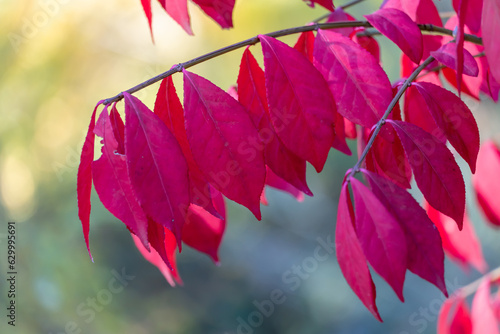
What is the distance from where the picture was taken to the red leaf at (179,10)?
42cm


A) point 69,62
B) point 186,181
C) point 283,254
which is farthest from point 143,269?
point 186,181

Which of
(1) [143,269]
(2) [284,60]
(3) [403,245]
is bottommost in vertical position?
(1) [143,269]

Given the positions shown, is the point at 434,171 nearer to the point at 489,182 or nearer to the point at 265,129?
the point at 265,129

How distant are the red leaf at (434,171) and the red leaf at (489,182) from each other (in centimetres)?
34

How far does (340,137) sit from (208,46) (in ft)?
7.22

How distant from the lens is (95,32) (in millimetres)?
2502

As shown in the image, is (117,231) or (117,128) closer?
(117,128)

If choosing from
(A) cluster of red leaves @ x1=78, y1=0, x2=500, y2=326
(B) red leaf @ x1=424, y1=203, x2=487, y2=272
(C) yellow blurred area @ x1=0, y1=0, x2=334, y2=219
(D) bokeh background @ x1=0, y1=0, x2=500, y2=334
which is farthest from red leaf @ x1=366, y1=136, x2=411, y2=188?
(C) yellow blurred area @ x1=0, y1=0, x2=334, y2=219

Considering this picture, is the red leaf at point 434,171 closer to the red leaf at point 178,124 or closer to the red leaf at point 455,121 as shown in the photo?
the red leaf at point 455,121

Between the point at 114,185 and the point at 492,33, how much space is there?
0.25 m

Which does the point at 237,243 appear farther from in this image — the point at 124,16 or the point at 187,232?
the point at 187,232

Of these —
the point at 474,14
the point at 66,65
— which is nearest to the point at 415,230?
the point at 474,14

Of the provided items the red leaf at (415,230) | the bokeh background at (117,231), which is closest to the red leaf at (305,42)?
the red leaf at (415,230)

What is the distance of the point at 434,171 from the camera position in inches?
A: 12.9
